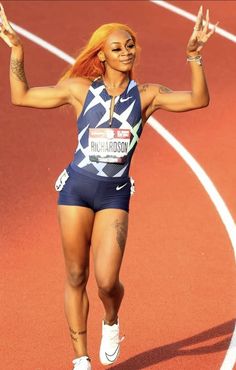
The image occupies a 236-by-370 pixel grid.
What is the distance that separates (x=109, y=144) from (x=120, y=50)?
2.07ft

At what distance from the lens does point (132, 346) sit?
8.87 m

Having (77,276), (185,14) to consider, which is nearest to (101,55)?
(77,276)

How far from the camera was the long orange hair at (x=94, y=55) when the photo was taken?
794 cm

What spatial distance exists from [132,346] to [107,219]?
135cm

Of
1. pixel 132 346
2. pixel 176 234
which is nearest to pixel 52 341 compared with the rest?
pixel 132 346

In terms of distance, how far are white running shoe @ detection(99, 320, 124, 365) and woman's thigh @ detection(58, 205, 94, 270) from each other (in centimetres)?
66

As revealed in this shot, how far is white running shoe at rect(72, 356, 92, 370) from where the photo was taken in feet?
26.5

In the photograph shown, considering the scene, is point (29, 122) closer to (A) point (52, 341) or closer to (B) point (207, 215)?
(B) point (207, 215)

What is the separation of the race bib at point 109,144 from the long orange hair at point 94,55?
1.51 feet

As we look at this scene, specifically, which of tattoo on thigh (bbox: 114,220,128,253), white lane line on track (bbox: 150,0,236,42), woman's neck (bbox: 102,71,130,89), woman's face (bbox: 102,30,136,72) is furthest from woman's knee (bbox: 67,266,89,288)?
white lane line on track (bbox: 150,0,236,42)

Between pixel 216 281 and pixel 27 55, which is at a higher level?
pixel 27 55

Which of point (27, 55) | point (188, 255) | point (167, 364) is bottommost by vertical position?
point (167, 364)

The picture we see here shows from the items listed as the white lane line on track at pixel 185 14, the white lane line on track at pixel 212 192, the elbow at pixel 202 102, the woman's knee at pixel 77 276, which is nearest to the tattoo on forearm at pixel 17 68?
the elbow at pixel 202 102

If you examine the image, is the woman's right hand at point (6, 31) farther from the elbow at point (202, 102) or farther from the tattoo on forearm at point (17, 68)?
the elbow at point (202, 102)
